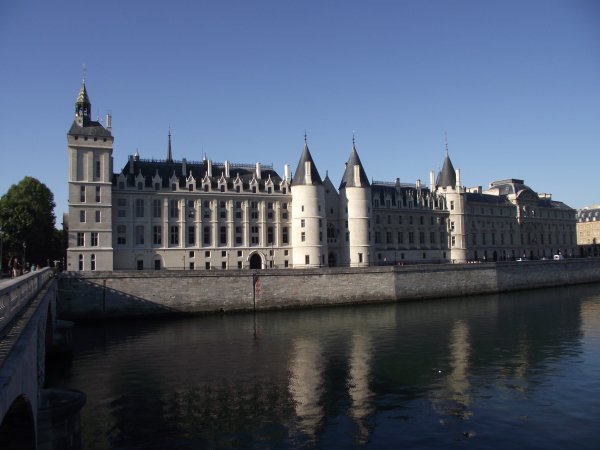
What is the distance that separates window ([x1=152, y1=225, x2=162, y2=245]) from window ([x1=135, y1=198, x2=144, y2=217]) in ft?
7.11

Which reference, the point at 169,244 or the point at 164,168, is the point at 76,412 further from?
the point at 164,168

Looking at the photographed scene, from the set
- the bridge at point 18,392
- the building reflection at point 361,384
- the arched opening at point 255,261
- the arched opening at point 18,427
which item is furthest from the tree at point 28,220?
the arched opening at point 18,427

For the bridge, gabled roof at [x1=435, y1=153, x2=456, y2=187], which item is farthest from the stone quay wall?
the bridge

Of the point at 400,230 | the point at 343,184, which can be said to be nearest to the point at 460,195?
the point at 400,230

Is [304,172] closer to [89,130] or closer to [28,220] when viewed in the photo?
[89,130]

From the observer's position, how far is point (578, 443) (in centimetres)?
1634

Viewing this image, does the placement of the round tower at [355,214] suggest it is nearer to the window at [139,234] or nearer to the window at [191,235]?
the window at [191,235]

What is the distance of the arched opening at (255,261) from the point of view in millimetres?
64750

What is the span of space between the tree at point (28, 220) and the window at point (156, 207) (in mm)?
12780

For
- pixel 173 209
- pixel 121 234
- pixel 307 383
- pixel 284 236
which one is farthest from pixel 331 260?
pixel 307 383

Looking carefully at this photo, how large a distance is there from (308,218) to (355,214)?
302 inches

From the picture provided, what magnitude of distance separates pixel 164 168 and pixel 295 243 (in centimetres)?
1877

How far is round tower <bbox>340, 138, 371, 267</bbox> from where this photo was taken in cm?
6850

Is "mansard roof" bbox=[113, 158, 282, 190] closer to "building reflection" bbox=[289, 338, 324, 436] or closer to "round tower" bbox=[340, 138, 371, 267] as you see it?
"round tower" bbox=[340, 138, 371, 267]
